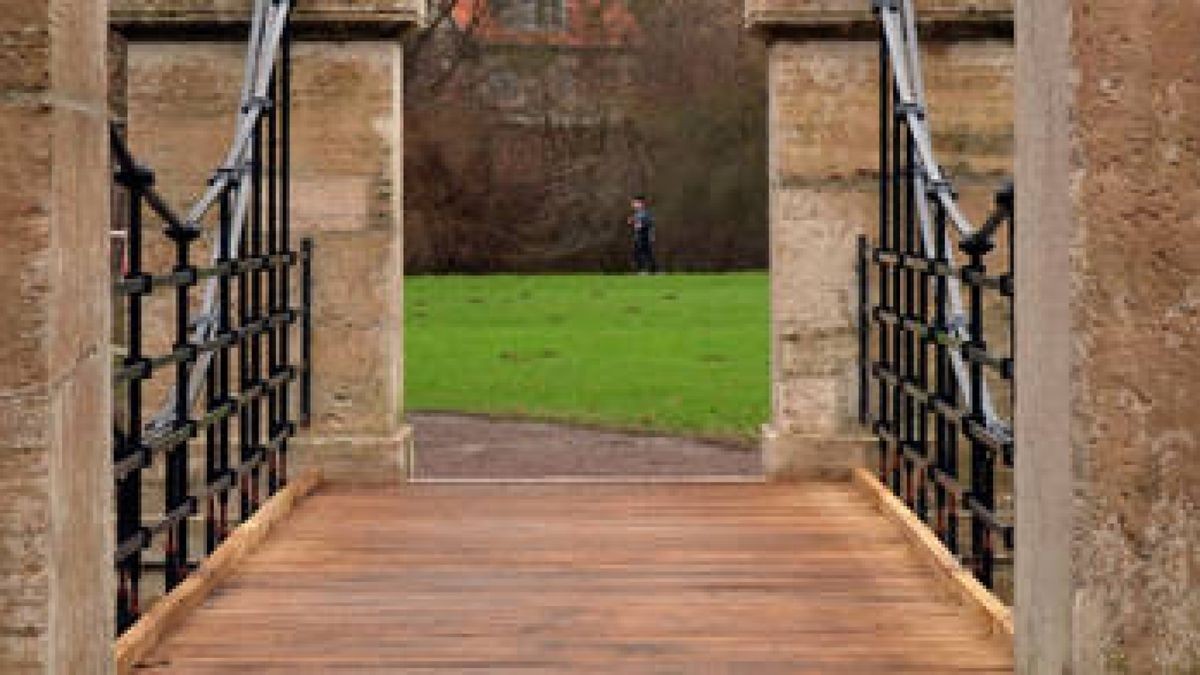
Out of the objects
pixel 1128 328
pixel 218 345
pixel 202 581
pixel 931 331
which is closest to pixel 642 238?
pixel 931 331

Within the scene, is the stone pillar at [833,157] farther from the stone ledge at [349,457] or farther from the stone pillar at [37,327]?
the stone pillar at [37,327]

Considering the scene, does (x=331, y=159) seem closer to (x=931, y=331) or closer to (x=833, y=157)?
(x=833, y=157)

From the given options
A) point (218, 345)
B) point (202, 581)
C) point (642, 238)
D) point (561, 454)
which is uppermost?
point (642, 238)

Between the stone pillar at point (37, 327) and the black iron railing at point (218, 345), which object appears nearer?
the stone pillar at point (37, 327)

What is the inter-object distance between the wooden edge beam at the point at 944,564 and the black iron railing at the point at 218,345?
5.74 ft

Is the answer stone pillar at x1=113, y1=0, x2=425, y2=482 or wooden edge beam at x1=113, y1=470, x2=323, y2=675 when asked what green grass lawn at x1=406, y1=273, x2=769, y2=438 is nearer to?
stone pillar at x1=113, y1=0, x2=425, y2=482

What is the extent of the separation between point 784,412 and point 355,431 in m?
1.44

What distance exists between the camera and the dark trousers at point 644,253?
3353 centimetres

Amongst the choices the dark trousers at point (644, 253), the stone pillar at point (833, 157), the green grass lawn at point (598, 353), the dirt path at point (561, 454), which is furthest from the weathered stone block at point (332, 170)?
the dark trousers at point (644, 253)

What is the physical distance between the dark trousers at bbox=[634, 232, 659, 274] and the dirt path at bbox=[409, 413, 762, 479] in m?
19.8

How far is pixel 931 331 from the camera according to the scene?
5.79 metres

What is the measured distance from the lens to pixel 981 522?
5.02 metres

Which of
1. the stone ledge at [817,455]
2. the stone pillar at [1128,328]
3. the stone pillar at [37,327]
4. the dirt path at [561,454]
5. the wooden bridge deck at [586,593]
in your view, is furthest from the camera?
the dirt path at [561,454]

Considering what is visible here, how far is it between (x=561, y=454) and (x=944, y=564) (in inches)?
285
